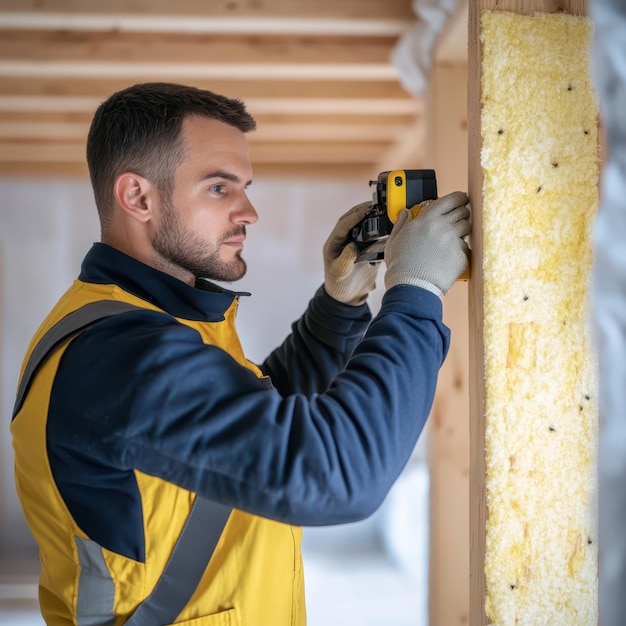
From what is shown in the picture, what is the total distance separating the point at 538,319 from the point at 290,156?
378cm

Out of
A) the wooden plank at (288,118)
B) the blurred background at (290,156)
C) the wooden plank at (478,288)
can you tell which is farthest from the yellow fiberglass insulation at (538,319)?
the wooden plank at (288,118)

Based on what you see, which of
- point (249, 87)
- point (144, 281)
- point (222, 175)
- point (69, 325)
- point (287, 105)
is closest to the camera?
point (69, 325)

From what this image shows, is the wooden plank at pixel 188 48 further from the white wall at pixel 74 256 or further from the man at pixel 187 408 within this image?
the white wall at pixel 74 256

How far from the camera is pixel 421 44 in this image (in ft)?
7.66

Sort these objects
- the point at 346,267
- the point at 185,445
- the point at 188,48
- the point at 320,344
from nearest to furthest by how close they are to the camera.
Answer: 1. the point at 185,445
2. the point at 346,267
3. the point at 320,344
4. the point at 188,48

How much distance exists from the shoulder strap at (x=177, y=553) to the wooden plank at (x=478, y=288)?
0.40 metres

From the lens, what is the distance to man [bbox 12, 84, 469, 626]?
1016 mm

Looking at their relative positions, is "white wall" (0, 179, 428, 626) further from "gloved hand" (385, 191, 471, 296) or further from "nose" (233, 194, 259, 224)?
"gloved hand" (385, 191, 471, 296)

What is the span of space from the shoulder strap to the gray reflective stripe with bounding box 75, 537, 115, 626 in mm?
45

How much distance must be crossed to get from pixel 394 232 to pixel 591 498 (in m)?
0.51

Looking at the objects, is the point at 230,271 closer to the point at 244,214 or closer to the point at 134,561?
the point at 244,214

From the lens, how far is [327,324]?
1.71 meters

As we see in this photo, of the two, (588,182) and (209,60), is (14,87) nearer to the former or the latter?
(209,60)

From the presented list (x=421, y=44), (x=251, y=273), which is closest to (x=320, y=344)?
(x=421, y=44)
